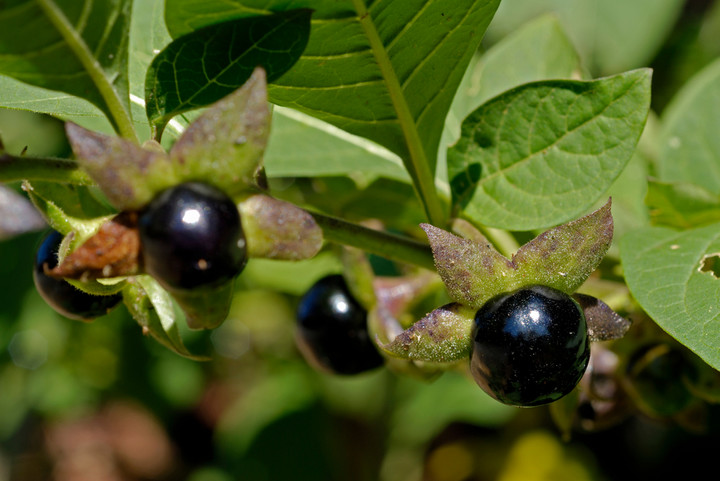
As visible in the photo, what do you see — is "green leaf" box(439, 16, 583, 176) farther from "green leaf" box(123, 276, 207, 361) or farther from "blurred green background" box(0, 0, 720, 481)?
"blurred green background" box(0, 0, 720, 481)

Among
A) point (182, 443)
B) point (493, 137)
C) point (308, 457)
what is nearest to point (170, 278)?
point (493, 137)

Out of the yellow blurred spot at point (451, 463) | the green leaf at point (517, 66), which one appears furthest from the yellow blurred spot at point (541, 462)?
the green leaf at point (517, 66)

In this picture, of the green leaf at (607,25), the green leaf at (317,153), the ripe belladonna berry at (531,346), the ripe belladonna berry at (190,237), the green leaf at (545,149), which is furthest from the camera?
the green leaf at (607,25)

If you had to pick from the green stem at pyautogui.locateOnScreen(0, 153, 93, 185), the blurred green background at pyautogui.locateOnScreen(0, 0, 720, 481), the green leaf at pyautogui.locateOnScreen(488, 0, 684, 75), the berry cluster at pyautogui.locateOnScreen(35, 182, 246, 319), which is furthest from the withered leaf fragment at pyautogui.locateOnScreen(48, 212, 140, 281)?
the green leaf at pyautogui.locateOnScreen(488, 0, 684, 75)

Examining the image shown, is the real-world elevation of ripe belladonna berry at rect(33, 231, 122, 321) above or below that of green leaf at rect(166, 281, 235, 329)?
below

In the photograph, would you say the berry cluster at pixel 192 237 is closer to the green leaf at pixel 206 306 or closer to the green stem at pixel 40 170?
the green leaf at pixel 206 306

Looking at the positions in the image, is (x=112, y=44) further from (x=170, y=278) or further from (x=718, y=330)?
(x=718, y=330)
